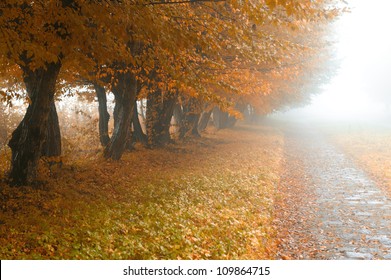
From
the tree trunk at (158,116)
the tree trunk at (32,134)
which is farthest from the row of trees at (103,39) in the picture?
the tree trunk at (158,116)

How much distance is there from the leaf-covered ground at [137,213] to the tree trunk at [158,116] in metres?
4.00

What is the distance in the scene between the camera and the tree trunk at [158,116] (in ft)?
69.9

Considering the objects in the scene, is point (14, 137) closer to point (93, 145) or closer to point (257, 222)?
point (257, 222)

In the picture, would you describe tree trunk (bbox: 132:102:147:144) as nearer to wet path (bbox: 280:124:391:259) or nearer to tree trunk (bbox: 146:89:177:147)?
tree trunk (bbox: 146:89:177:147)

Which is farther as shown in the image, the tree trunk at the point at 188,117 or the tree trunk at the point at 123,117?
the tree trunk at the point at 188,117

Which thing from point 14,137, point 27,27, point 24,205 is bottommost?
point 24,205

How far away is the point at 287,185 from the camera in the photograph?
17.7m

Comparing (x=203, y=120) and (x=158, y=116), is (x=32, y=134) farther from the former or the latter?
(x=203, y=120)

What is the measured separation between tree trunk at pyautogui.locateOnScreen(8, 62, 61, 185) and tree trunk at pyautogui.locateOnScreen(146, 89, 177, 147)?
33.9ft

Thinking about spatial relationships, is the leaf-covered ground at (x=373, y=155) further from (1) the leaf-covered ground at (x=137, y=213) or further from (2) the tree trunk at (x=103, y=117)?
(2) the tree trunk at (x=103, y=117)

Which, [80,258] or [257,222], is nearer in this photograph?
[80,258]

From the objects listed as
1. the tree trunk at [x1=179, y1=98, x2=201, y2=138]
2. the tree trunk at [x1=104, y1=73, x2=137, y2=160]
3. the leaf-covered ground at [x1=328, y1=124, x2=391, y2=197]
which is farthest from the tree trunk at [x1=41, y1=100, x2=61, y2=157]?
the tree trunk at [x1=179, y1=98, x2=201, y2=138]
